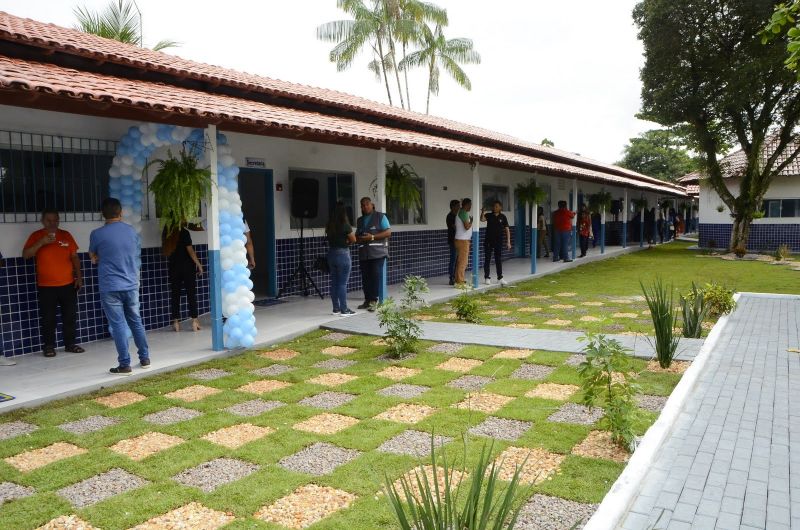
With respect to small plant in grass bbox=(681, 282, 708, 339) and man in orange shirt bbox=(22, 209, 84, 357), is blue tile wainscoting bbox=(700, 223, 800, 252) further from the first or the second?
man in orange shirt bbox=(22, 209, 84, 357)

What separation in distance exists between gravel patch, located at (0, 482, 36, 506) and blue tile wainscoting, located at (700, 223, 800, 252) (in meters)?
27.9

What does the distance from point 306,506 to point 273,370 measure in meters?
3.23

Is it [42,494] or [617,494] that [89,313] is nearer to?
[42,494]

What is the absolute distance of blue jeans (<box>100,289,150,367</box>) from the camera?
6023 millimetres

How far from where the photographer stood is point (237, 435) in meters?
4.56

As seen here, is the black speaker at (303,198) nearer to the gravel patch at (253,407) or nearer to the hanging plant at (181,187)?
the hanging plant at (181,187)

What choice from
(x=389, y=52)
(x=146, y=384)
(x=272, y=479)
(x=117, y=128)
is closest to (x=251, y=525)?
(x=272, y=479)

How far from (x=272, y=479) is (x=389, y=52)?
29589 mm

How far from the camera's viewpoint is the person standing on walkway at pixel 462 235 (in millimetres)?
11914

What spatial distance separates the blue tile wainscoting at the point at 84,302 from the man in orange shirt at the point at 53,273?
0.19 meters

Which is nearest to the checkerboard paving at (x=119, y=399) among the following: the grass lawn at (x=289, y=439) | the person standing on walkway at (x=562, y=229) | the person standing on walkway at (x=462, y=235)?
the grass lawn at (x=289, y=439)

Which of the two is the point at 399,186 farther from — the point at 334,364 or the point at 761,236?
the point at 761,236

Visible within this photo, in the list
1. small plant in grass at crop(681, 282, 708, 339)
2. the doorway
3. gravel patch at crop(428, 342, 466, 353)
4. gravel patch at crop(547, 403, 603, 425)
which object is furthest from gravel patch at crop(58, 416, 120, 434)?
small plant in grass at crop(681, 282, 708, 339)

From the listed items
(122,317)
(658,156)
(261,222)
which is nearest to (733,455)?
(122,317)
